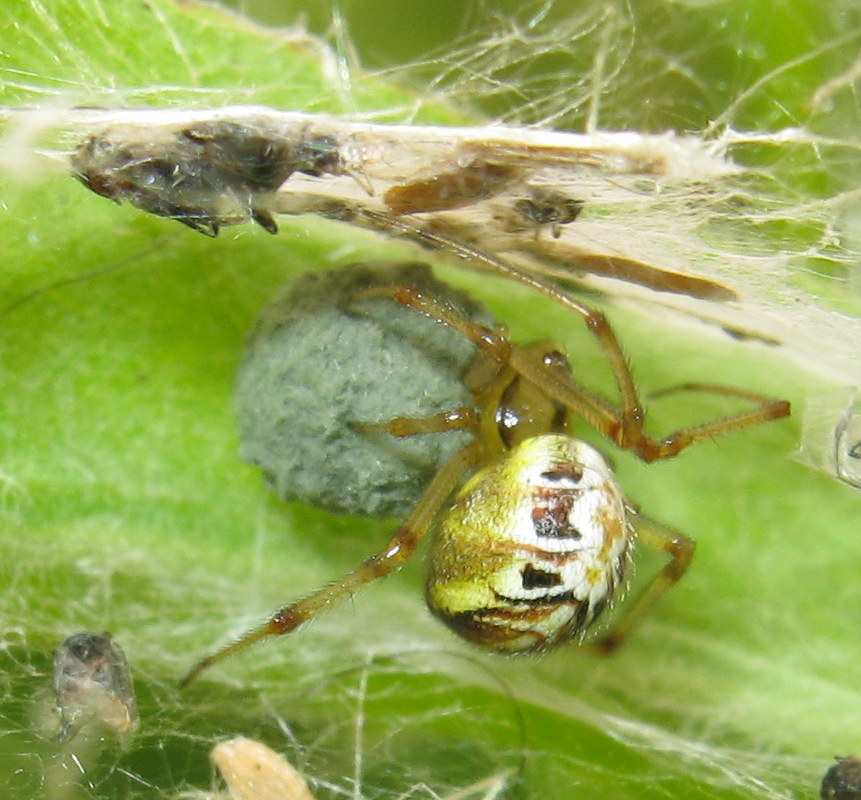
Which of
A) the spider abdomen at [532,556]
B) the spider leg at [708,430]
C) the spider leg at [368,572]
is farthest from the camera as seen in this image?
the spider leg at [708,430]

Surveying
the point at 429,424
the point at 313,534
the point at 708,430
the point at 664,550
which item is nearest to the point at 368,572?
the point at 313,534

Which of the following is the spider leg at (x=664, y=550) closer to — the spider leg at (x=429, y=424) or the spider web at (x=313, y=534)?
the spider web at (x=313, y=534)

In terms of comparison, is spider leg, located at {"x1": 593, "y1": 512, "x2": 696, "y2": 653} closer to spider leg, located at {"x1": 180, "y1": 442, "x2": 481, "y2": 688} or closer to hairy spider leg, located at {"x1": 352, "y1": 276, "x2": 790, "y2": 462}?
hairy spider leg, located at {"x1": 352, "y1": 276, "x2": 790, "y2": 462}

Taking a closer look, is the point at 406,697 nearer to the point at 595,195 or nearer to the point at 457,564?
the point at 457,564

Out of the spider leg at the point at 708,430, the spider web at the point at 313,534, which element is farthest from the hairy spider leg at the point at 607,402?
the spider web at the point at 313,534

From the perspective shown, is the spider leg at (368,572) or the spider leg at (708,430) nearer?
the spider leg at (368,572)

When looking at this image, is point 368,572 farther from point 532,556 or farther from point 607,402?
point 607,402

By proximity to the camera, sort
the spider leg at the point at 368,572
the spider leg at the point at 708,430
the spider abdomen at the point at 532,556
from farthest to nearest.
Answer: the spider leg at the point at 708,430, the spider leg at the point at 368,572, the spider abdomen at the point at 532,556
